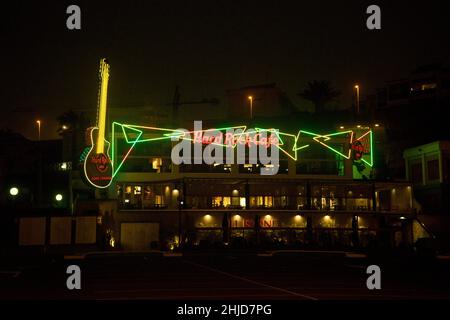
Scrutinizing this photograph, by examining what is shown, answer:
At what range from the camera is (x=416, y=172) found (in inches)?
2124

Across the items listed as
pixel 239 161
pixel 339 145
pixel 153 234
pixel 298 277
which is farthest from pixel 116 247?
pixel 298 277

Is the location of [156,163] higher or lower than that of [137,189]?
higher

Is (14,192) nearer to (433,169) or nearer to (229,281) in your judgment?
(433,169)

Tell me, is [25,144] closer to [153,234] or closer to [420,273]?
[153,234]

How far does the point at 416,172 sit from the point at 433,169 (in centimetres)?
303

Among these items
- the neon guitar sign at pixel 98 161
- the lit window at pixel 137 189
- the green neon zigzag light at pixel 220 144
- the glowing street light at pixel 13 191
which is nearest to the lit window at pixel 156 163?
the green neon zigzag light at pixel 220 144

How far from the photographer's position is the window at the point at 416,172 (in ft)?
175

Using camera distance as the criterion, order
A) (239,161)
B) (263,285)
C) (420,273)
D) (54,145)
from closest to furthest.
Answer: (263,285) → (420,273) → (239,161) → (54,145)

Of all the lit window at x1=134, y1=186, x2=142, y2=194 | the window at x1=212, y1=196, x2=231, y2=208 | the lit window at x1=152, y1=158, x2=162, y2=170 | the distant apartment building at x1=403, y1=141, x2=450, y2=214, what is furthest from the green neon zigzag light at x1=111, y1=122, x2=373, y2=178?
the distant apartment building at x1=403, y1=141, x2=450, y2=214

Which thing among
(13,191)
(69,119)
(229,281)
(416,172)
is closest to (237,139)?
(416,172)

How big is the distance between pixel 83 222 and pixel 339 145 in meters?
23.9

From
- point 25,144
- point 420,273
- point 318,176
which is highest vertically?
point 25,144

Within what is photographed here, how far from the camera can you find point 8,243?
40250mm
